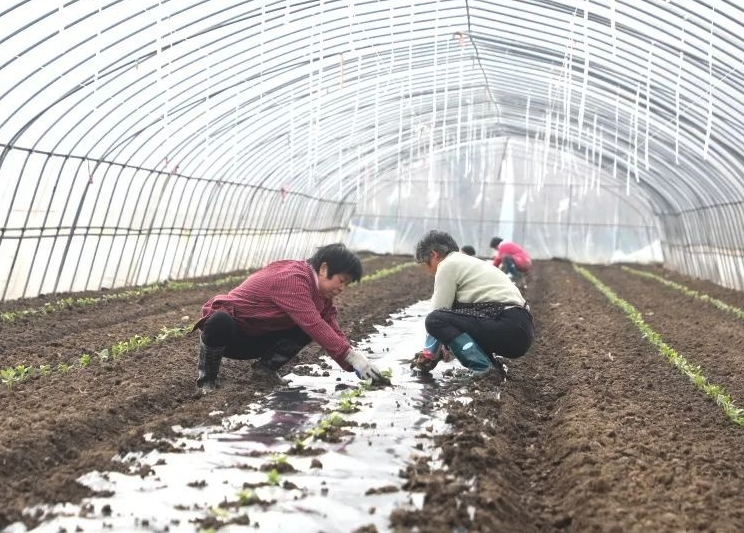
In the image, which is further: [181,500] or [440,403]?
[440,403]

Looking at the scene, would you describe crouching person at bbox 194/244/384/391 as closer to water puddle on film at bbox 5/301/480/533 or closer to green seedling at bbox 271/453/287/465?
water puddle on film at bbox 5/301/480/533

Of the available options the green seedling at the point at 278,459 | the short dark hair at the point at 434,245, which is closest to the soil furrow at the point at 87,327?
the short dark hair at the point at 434,245

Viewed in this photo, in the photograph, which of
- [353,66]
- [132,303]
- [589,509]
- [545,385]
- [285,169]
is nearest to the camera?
[589,509]

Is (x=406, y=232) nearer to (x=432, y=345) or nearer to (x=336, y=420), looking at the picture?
(x=432, y=345)

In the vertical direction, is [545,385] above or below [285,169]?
below

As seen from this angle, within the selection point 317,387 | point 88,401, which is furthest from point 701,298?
point 88,401

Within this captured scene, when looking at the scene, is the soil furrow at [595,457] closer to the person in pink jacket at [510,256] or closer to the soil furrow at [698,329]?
the soil furrow at [698,329]

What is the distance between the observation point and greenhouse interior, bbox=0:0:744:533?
5020mm

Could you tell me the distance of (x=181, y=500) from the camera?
455 centimetres

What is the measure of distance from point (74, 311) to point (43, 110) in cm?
276

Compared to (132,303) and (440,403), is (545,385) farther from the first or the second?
(132,303)

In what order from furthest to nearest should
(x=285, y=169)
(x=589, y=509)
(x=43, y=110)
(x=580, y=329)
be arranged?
(x=285, y=169) < (x=43, y=110) < (x=580, y=329) < (x=589, y=509)

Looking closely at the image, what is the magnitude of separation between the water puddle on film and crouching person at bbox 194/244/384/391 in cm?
45

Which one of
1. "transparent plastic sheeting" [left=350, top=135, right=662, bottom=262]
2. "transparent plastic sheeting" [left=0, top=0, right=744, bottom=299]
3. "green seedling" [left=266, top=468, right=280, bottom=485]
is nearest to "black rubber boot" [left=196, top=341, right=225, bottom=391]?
"green seedling" [left=266, top=468, right=280, bottom=485]
